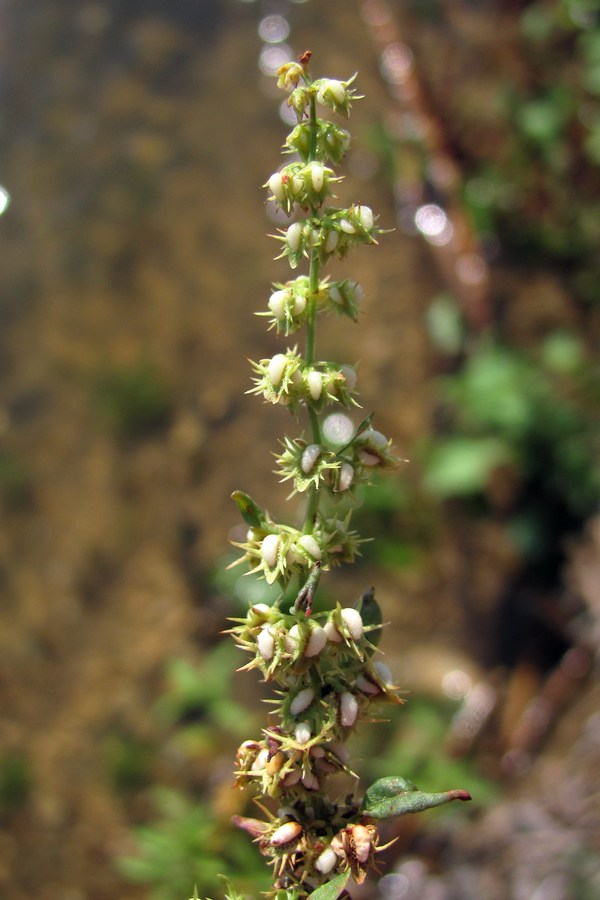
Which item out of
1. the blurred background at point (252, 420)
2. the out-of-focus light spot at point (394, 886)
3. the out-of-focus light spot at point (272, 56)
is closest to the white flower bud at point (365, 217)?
the blurred background at point (252, 420)

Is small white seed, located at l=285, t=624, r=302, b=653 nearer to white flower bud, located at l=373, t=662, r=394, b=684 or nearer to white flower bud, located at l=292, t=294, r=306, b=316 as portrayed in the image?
white flower bud, located at l=373, t=662, r=394, b=684

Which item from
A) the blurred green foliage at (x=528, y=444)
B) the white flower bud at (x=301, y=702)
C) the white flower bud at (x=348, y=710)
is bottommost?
the white flower bud at (x=348, y=710)

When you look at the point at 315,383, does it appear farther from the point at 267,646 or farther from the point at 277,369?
the point at 267,646

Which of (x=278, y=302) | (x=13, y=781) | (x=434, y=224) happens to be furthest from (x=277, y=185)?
(x=434, y=224)

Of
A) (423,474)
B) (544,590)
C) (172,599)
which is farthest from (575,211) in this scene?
(172,599)

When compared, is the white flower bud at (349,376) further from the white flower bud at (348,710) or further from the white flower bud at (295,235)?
the white flower bud at (348,710)

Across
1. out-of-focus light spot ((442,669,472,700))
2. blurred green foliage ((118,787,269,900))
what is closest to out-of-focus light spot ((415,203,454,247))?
out-of-focus light spot ((442,669,472,700))

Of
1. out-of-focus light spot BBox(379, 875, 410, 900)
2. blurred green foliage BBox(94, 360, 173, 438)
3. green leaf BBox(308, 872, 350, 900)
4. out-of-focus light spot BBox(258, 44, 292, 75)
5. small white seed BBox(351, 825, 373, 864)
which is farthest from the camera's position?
out-of-focus light spot BBox(258, 44, 292, 75)
